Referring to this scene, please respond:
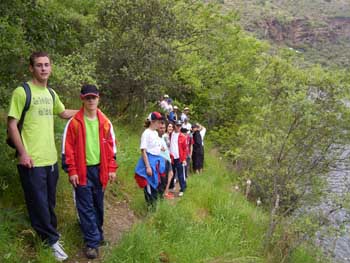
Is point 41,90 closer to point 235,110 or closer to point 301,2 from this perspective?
point 235,110

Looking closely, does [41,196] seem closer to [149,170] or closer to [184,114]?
[149,170]

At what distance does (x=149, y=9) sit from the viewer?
37.1ft

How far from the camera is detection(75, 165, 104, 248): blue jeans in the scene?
4445 millimetres

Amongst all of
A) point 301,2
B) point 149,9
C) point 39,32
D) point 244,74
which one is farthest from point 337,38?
point 39,32

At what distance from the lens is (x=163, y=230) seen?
5492 mm

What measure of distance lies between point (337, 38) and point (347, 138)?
3970 inches

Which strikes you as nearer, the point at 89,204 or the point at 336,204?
the point at 89,204

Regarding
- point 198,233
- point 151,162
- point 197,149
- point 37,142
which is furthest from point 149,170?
point 197,149

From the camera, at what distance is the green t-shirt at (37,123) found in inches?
151

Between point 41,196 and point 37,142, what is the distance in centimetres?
51

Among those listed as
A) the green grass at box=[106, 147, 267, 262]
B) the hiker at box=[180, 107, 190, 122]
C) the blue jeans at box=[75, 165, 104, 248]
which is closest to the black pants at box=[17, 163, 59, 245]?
the blue jeans at box=[75, 165, 104, 248]

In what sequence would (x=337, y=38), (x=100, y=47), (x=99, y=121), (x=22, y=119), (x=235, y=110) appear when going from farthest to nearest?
1. (x=337, y=38)
2. (x=235, y=110)
3. (x=100, y=47)
4. (x=99, y=121)
5. (x=22, y=119)

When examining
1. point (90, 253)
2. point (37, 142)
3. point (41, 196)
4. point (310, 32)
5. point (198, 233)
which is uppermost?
point (310, 32)

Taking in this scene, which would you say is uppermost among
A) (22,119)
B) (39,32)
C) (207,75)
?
(39,32)
